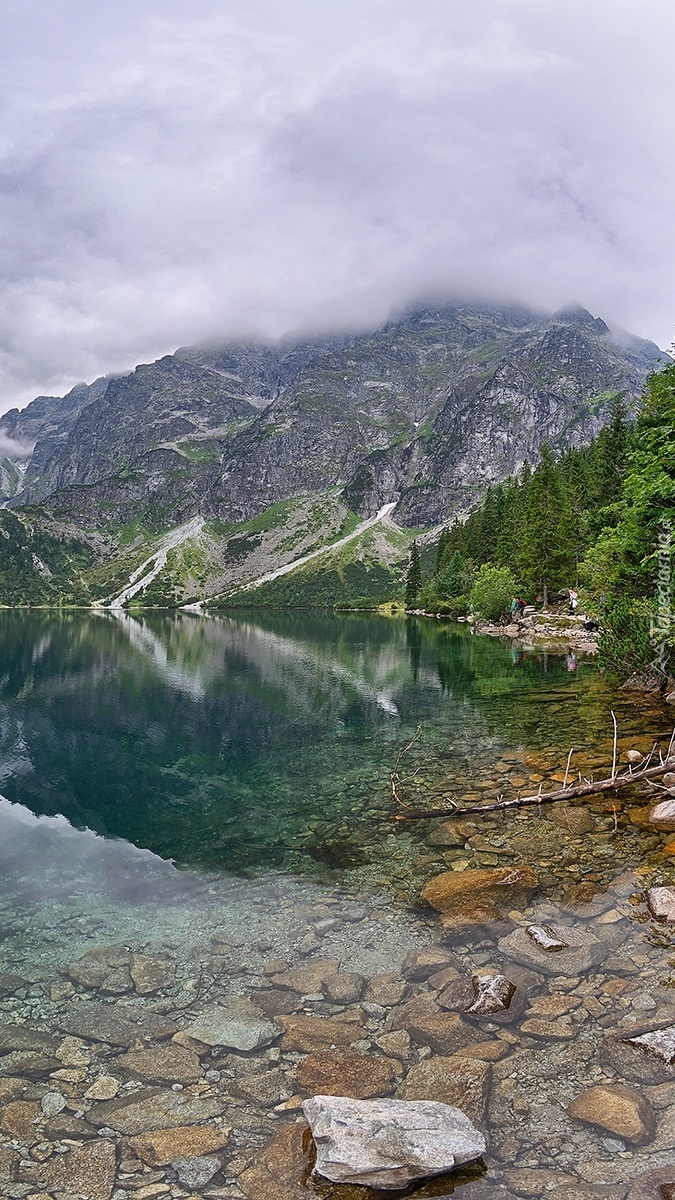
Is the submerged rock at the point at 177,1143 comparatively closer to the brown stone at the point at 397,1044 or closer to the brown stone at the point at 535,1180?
the brown stone at the point at 397,1044

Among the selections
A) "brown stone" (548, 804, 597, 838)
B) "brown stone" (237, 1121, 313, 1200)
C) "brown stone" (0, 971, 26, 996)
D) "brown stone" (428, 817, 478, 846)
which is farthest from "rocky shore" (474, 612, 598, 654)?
"brown stone" (237, 1121, 313, 1200)

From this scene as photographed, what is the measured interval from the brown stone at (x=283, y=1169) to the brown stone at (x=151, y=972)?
451 cm

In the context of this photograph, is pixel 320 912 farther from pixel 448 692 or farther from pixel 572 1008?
pixel 448 692

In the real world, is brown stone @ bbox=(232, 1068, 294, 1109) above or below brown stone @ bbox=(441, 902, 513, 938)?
below

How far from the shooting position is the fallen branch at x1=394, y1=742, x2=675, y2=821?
62.1 feet

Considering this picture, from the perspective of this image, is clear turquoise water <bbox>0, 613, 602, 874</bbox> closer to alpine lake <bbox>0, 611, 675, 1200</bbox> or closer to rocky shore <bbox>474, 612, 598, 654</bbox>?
alpine lake <bbox>0, 611, 675, 1200</bbox>

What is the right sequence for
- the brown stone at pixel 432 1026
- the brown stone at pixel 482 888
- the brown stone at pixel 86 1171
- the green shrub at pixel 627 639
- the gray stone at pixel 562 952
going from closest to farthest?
the brown stone at pixel 86 1171 → the brown stone at pixel 432 1026 → the gray stone at pixel 562 952 → the brown stone at pixel 482 888 → the green shrub at pixel 627 639

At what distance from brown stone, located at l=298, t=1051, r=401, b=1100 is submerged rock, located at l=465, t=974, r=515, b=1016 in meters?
1.75

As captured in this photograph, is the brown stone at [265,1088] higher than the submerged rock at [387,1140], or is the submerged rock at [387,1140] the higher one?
the submerged rock at [387,1140]

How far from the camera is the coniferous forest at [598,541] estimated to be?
98.5 feet

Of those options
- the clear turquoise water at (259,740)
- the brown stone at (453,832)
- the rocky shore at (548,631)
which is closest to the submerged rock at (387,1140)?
the clear turquoise water at (259,740)

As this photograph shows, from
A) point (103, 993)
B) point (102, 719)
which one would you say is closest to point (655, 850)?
point (103, 993)

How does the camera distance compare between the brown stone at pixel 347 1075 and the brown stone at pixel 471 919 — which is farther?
the brown stone at pixel 471 919

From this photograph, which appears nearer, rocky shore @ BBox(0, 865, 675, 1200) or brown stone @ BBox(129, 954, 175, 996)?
rocky shore @ BBox(0, 865, 675, 1200)
